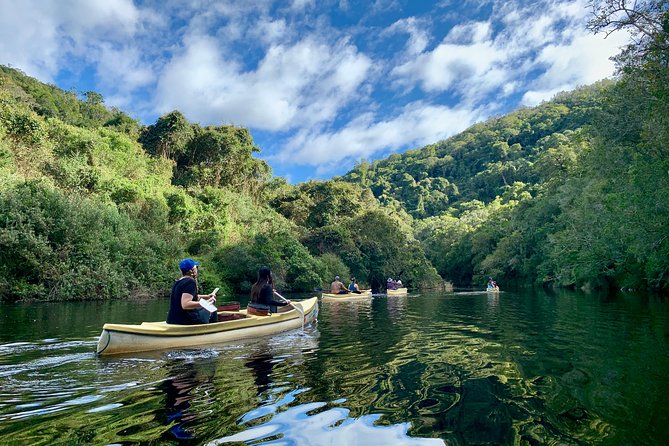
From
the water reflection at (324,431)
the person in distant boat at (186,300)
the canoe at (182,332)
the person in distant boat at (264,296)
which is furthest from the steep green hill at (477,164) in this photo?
the water reflection at (324,431)

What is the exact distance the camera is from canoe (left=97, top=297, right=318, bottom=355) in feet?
23.7

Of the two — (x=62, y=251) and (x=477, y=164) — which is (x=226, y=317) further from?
(x=477, y=164)

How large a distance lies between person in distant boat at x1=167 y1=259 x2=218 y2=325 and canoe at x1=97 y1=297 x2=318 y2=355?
0.76ft

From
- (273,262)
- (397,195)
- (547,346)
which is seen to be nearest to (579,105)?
(397,195)

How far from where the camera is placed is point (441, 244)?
249 feet

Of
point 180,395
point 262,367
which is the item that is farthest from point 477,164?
point 180,395

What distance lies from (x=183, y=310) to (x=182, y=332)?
1.36 ft

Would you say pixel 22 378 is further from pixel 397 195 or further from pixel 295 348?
pixel 397 195

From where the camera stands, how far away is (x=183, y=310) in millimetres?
8133

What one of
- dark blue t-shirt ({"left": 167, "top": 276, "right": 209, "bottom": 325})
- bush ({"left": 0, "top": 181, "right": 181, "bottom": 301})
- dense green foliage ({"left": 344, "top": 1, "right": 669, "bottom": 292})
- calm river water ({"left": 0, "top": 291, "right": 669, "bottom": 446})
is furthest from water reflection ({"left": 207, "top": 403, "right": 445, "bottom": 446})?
Result: bush ({"left": 0, "top": 181, "right": 181, "bottom": 301})

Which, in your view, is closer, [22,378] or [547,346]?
[22,378]

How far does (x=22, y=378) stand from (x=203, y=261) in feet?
91.1

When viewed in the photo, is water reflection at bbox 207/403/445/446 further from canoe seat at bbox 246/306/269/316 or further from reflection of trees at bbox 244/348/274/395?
canoe seat at bbox 246/306/269/316

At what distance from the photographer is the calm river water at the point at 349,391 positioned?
3.62 metres
